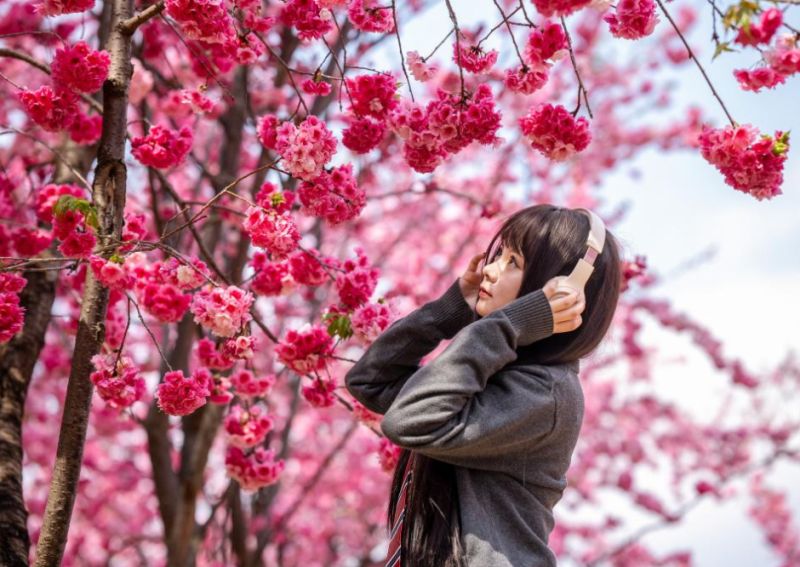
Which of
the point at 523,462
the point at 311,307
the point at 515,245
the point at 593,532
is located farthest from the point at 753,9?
the point at 593,532

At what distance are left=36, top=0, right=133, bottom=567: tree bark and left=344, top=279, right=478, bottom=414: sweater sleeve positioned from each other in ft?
2.33

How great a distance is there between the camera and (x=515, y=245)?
2164 mm

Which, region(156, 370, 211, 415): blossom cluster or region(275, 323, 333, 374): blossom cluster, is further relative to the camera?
region(275, 323, 333, 374): blossom cluster

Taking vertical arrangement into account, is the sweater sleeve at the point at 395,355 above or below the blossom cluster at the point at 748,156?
below

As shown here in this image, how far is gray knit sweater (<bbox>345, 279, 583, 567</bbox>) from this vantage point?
1.87m

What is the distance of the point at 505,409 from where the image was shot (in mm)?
1893

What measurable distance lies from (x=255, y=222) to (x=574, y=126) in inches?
36.3

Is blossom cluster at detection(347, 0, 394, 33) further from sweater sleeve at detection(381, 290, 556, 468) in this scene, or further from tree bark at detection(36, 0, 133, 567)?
sweater sleeve at detection(381, 290, 556, 468)

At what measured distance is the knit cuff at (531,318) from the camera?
6.42 feet

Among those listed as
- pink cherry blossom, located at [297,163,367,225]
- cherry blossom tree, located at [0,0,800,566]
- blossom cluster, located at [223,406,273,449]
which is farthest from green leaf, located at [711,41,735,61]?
blossom cluster, located at [223,406,273,449]

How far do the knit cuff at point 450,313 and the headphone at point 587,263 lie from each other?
323mm

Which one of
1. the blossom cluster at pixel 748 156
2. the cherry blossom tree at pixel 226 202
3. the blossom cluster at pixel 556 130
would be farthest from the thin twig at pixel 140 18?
the blossom cluster at pixel 748 156

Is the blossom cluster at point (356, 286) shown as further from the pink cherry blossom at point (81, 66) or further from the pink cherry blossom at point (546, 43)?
the pink cherry blossom at point (81, 66)

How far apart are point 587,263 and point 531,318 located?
22 cm
